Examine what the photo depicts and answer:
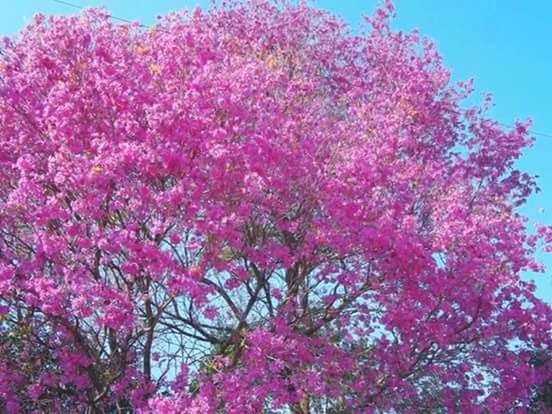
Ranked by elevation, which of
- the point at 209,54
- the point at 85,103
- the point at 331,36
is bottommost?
the point at 85,103

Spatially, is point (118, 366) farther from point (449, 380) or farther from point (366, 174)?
point (449, 380)

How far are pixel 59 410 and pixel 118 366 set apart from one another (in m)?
0.92

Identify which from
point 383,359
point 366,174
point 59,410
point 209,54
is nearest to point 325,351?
point 383,359

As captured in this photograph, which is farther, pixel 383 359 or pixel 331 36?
pixel 331 36

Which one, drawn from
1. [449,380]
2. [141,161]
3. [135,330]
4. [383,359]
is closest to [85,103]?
[141,161]

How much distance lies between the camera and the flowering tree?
24.4 feet

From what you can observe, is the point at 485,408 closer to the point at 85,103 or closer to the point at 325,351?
the point at 325,351

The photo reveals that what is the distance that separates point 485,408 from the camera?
405 inches

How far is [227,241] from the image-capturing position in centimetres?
768

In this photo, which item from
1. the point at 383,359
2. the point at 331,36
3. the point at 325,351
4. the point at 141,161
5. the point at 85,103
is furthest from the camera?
the point at 331,36

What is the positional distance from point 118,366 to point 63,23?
12.3ft

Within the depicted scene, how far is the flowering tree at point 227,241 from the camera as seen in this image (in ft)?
24.4

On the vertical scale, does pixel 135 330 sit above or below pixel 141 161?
below

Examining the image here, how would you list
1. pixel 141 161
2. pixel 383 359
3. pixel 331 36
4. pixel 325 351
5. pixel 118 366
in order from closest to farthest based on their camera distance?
pixel 141 161 → pixel 118 366 → pixel 325 351 → pixel 383 359 → pixel 331 36
